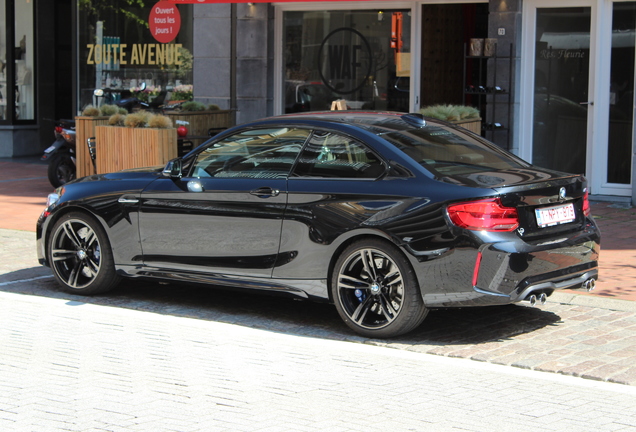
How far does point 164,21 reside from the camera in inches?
705

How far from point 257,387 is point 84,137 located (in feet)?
29.1

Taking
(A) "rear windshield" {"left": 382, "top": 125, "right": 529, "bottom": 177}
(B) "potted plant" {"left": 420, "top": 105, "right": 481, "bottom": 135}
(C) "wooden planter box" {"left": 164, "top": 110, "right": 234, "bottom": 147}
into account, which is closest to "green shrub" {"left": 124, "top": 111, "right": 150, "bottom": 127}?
(C) "wooden planter box" {"left": 164, "top": 110, "right": 234, "bottom": 147}

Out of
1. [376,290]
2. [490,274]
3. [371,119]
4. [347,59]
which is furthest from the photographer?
[347,59]

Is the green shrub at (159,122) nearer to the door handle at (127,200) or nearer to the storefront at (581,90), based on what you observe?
the door handle at (127,200)

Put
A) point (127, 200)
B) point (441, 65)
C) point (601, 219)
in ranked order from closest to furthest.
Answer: point (127, 200), point (601, 219), point (441, 65)

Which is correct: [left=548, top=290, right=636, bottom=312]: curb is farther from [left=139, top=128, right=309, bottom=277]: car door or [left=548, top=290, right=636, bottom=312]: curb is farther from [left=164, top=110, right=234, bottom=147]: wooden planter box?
[left=164, top=110, right=234, bottom=147]: wooden planter box

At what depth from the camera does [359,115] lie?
7.65 meters

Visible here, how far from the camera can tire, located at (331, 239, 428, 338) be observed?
659 cm

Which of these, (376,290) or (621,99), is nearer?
(376,290)

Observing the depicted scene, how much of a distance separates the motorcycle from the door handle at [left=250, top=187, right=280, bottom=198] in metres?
8.43

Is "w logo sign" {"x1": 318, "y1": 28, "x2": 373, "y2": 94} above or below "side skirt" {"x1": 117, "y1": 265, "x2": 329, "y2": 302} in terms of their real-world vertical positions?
above

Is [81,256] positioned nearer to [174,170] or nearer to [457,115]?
[174,170]

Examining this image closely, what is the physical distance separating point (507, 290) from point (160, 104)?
12.6 metres

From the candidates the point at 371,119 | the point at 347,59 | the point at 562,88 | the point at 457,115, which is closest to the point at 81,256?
the point at 371,119
